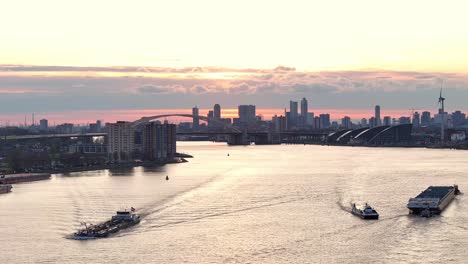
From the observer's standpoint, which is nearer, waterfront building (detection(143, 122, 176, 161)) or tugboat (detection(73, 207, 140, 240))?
tugboat (detection(73, 207, 140, 240))

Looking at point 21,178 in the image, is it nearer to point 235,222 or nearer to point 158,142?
point 235,222

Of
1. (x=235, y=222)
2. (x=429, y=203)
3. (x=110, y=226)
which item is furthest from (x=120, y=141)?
(x=110, y=226)

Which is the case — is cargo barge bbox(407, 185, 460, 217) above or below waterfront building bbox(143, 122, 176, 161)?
below

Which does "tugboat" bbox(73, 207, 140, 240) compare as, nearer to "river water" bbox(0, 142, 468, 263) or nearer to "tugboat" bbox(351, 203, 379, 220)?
"river water" bbox(0, 142, 468, 263)

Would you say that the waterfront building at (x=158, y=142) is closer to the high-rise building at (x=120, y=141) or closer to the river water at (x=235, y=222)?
the high-rise building at (x=120, y=141)

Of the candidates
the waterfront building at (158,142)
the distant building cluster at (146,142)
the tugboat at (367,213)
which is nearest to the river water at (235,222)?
the tugboat at (367,213)

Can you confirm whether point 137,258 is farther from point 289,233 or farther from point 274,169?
point 274,169

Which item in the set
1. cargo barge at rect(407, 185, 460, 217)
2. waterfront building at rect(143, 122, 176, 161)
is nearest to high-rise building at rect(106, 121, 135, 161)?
waterfront building at rect(143, 122, 176, 161)

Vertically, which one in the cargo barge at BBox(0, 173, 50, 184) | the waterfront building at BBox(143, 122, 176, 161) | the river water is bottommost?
the river water
